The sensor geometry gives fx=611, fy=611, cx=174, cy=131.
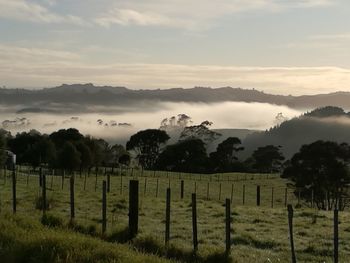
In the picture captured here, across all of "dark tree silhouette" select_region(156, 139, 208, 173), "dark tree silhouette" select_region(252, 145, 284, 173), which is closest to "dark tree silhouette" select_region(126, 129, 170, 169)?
"dark tree silhouette" select_region(156, 139, 208, 173)

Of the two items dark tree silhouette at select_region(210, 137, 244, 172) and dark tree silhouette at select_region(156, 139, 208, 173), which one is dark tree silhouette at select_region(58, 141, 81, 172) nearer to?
dark tree silhouette at select_region(156, 139, 208, 173)

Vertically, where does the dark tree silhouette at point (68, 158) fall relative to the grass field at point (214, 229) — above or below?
below

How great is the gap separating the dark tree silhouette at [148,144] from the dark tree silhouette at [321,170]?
210 ft

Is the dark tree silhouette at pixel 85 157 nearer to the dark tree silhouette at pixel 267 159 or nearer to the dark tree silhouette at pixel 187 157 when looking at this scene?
the dark tree silhouette at pixel 187 157

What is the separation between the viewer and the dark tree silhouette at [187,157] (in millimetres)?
122438

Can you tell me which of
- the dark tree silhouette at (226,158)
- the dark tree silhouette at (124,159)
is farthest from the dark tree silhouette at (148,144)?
the dark tree silhouette at (226,158)

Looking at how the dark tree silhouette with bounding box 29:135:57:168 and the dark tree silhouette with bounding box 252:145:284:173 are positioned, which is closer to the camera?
the dark tree silhouette with bounding box 29:135:57:168

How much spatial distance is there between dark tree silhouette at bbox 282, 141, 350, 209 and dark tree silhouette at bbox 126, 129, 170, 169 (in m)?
64.0

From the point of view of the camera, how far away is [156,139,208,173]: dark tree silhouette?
402 ft

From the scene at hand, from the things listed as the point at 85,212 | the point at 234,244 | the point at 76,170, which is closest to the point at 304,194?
the point at 76,170

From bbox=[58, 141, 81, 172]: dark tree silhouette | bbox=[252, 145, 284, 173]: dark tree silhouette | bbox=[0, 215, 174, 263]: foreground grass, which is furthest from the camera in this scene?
bbox=[252, 145, 284, 173]: dark tree silhouette

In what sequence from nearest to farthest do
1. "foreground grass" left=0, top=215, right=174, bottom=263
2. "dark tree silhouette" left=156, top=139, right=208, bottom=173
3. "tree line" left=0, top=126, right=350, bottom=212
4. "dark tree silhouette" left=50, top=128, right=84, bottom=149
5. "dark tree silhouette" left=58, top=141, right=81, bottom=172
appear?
"foreground grass" left=0, top=215, right=174, bottom=263
"tree line" left=0, top=126, right=350, bottom=212
"dark tree silhouette" left=58, top=141, right=81, bottom=172
"dark tree silhouette" left=50, top=128, right=84, bottom=149
"dark tree silhouette" left=156, top=139, right=208, bottom=173

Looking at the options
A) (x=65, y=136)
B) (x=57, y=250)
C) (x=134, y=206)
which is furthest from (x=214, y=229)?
(x=65, y=136)

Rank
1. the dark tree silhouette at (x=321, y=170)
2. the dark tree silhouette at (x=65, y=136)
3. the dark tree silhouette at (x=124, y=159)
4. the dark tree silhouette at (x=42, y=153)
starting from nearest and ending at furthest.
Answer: the dark tree silhouette at (x=321, y=170), the dark tree silhouette at (x=42, y=153), the dark tree silhouette at (x=65, y=136), the dark tree silhouette at (x=124, y=159)
